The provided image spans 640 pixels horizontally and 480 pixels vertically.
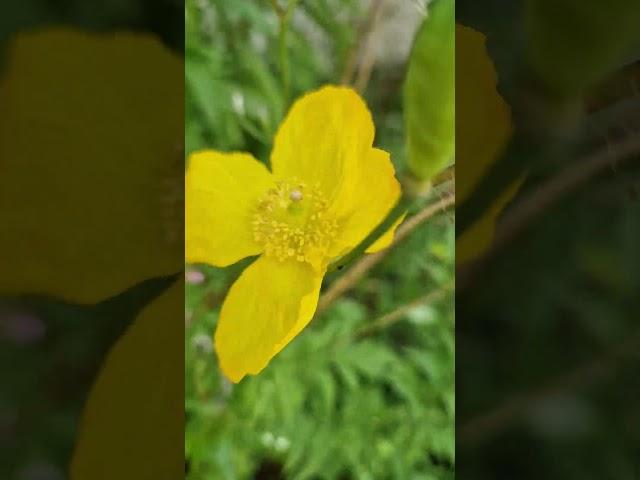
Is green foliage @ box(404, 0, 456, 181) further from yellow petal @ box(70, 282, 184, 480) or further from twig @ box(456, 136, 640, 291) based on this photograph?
yellow petal @ box(70, 282, 184, 480)

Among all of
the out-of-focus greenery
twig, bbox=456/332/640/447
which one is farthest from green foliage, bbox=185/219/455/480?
twig, bbox=456/332/640/447

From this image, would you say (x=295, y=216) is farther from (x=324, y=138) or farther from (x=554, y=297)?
(x=554, y=297)

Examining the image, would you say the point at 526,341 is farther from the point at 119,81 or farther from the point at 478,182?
the point at 119,81

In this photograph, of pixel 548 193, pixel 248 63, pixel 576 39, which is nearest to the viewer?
pixel 576 39

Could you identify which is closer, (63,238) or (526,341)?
(63,238)

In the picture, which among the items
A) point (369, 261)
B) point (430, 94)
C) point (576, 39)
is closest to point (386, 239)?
point (369, 261)

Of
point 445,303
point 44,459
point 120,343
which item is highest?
point 445,303

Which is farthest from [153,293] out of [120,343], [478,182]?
[478,182]
